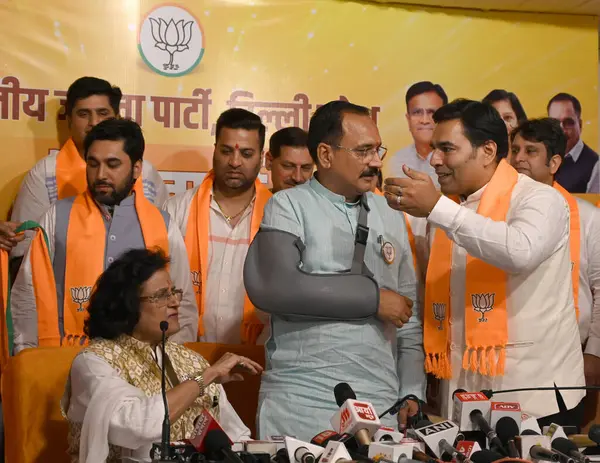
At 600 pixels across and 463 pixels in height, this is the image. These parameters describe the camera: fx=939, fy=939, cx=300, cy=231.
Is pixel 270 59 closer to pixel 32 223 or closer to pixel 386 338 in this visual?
pixel 32 223

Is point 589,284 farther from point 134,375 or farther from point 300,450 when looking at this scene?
point 300,450

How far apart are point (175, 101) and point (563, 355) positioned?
3131 mm

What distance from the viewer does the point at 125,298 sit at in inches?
130

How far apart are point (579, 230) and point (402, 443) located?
2716 mm

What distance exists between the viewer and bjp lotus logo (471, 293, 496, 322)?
3500 mm

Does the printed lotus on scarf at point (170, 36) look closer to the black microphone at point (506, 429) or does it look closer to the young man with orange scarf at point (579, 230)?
the young man with orange scarf at point (579, 230)

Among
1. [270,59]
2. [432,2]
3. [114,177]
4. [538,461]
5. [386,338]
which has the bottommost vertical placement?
[538,461]

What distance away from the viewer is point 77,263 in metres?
4.28

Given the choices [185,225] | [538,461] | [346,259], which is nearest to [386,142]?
[185,225]

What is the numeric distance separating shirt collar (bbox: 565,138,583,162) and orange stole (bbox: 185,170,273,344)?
2.58 metres

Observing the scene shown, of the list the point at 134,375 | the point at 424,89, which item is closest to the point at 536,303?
the point at 134,375

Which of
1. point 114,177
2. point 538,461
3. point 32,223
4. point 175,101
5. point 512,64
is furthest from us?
point 512,64

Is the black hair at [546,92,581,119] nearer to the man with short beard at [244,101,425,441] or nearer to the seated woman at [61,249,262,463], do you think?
the man with short beard at [244,101,425,441]

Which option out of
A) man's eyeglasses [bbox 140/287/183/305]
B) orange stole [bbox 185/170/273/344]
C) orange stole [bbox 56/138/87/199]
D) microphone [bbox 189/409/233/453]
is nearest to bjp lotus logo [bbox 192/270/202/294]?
orange stole [bbox 185/170/273/344]
